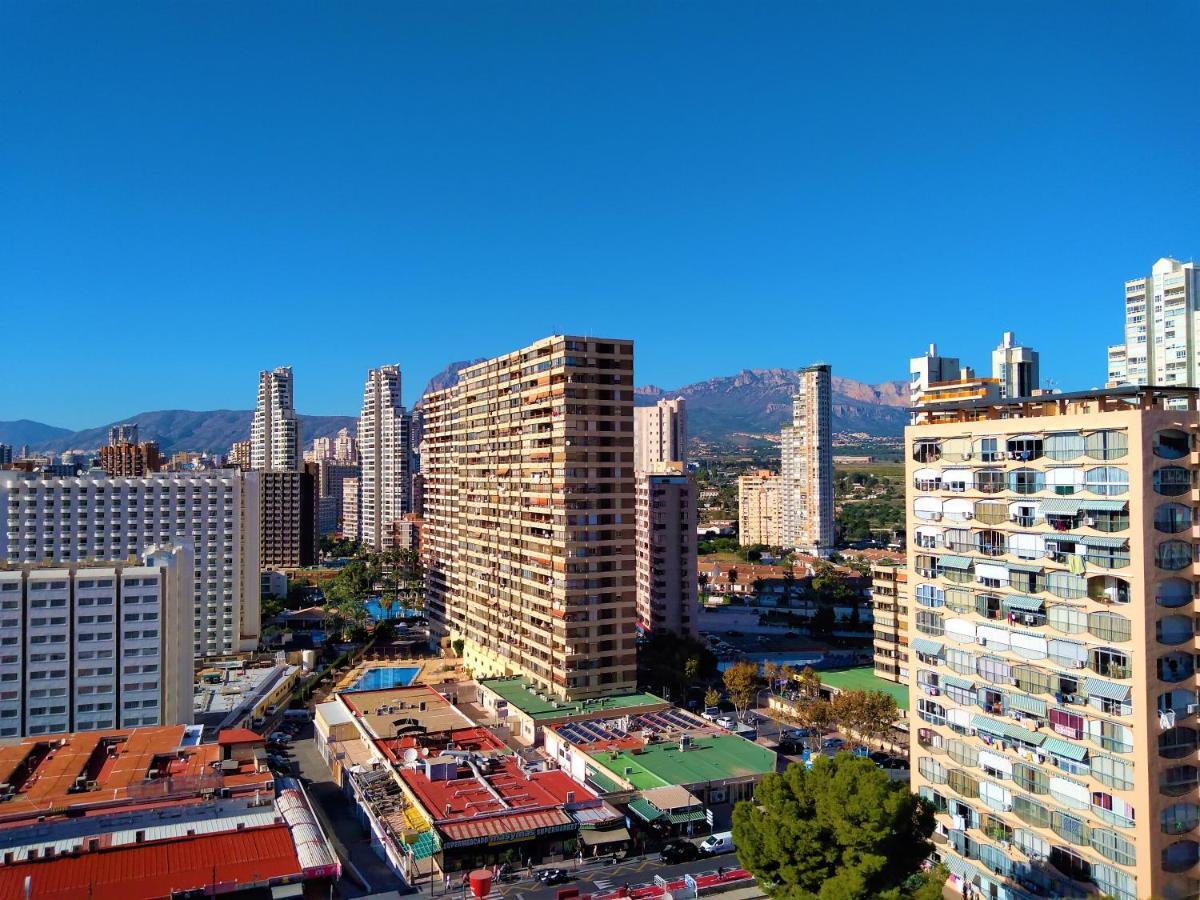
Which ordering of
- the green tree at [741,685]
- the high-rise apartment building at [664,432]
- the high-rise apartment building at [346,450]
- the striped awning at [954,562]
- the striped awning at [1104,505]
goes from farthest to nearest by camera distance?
the high-rise apartment building at [346,450], the high-rise apartment building at [664,432], the green tree at [741,685], the striped awning at [954,562], the striped awning at [1104,505]

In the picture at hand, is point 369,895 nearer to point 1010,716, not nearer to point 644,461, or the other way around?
point 1010,716

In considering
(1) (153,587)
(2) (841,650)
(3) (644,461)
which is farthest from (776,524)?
(1) (153,587)

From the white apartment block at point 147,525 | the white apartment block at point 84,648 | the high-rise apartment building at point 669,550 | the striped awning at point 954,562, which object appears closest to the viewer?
the striped awning at point 954,562

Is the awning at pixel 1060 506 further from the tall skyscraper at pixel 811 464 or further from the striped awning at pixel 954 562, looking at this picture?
the tall skyscraper at pixel 811 464

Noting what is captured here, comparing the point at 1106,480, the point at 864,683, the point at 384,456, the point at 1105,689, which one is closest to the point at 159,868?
the point at 1105,689

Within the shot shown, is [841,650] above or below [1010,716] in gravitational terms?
below

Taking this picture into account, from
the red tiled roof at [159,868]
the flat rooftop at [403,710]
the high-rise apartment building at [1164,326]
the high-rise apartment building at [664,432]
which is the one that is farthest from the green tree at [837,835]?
the high-rise apartment building at [664,432]
